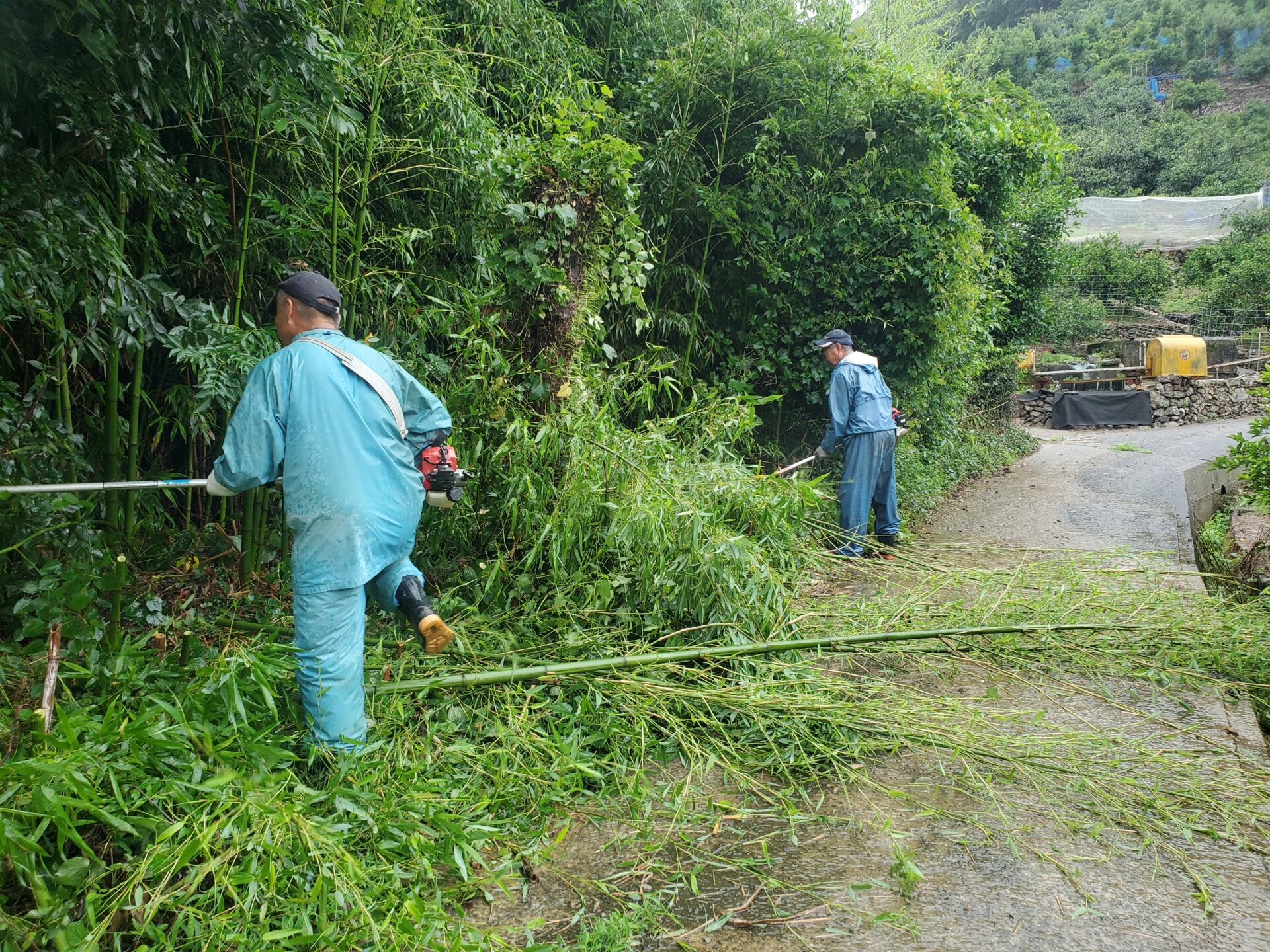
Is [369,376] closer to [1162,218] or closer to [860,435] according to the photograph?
[860,435]

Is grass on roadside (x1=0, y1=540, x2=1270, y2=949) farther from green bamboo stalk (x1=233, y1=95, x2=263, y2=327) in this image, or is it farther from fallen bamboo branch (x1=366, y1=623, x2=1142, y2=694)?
green bamboo stalk (x1=233, y1=95, x2=263, y2=327)

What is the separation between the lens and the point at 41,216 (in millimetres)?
2609

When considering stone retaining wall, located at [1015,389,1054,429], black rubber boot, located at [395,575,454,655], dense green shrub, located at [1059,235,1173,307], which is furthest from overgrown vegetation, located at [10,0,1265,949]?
dense green shrub, located at [1059,235,1173,307]

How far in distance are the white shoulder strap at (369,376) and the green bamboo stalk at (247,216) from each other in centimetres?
92

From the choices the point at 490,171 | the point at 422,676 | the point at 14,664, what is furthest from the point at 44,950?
the point at 490,171

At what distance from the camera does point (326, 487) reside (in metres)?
2.82

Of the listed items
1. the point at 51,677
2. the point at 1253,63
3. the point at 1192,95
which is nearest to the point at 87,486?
the point at 51,677

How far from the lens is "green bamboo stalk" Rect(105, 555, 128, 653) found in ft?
9.98

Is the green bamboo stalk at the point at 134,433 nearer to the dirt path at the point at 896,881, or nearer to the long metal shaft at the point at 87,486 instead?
the long metal shaft at the point at 87,486

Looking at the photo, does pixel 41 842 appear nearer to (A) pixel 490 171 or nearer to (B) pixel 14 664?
(B) pixel 14 664

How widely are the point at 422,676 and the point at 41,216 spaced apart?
1986 mm

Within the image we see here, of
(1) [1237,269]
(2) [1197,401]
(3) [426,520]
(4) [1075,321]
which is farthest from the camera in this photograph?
(1) [1237,269]

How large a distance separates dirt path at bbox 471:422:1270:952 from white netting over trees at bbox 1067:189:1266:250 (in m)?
28.7

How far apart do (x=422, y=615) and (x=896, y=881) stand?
1.73 meters
